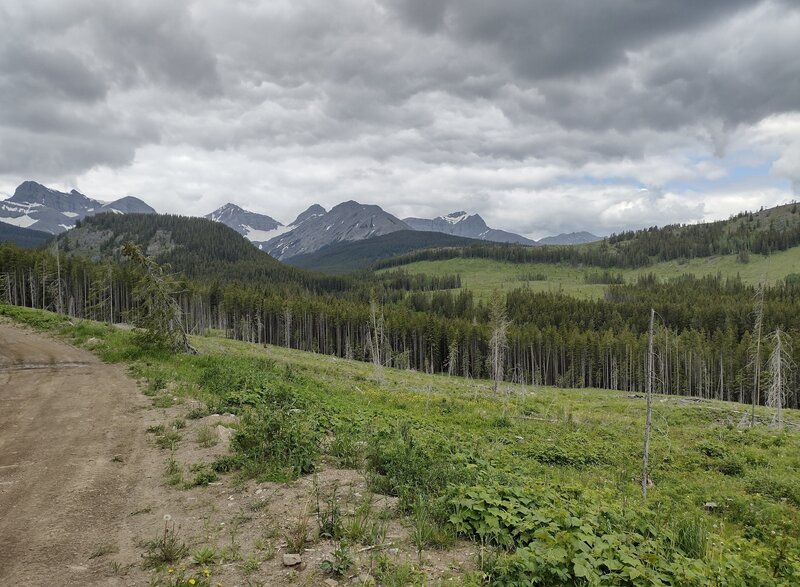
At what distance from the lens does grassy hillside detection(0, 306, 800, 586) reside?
21.3ft

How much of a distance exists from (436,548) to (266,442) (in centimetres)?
607

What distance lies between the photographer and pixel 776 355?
3859 centimetres

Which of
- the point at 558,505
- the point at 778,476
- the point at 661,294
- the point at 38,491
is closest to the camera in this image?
the point at 558,505

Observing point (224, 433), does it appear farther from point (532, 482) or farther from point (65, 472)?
point (532, 482)

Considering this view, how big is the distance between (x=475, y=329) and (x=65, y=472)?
106 metres

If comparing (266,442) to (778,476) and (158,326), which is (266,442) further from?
(778,476)

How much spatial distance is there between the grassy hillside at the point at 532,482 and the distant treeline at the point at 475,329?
6246 centimetres

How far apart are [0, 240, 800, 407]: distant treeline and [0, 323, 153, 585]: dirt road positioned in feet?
222

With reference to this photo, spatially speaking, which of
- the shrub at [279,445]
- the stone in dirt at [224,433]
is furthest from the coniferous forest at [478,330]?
the shrub at [279,445]

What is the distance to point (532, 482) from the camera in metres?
10.7

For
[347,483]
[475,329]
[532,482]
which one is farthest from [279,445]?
[475,329]

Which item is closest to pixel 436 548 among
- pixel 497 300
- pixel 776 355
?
pixel 776 355

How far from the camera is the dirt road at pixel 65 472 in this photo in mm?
7137

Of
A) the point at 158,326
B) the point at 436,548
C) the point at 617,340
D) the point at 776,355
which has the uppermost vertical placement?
the point at 158,326
